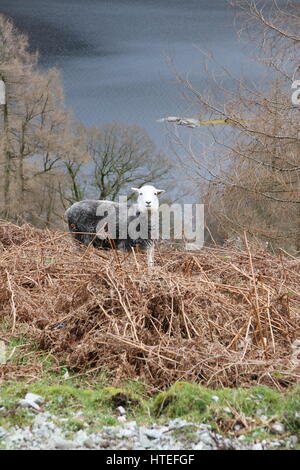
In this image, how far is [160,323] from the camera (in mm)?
5895

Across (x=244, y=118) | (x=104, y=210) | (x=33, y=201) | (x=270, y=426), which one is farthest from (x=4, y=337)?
(x=33, y=201)

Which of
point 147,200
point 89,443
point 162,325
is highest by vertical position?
point 147,200

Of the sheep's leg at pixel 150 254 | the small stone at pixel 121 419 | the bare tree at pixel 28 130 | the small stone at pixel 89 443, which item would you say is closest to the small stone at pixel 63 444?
the small stone at pixel 89 443

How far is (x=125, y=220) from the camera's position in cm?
1088

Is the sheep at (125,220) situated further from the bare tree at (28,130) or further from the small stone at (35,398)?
the bare tree at (28,130)

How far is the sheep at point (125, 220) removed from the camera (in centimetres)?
1038

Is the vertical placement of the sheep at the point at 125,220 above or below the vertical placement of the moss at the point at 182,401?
above

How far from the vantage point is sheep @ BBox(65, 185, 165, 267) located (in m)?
10.4

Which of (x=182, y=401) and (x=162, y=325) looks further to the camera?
(x=162, y=325)

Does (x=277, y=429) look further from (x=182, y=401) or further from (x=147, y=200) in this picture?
(x=147, y=200)

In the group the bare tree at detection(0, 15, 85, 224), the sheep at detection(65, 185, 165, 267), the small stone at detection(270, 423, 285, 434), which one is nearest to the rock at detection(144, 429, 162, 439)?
the small stone at detection(270, 423, 285, 434)

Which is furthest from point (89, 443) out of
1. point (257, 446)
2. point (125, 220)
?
point (125, 220)
